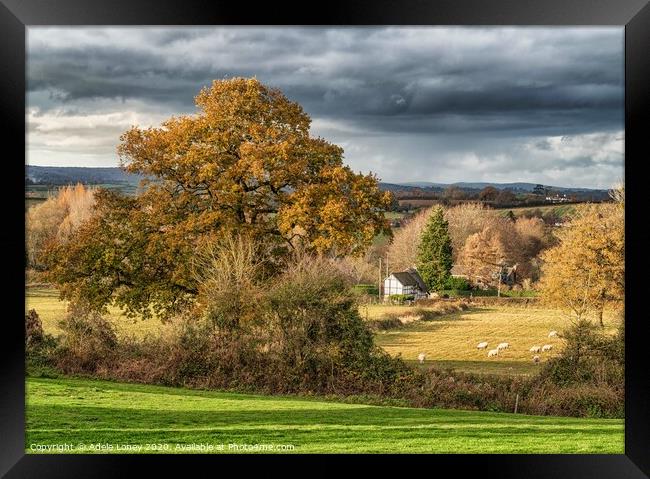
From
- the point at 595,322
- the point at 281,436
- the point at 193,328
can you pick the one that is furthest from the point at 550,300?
the point at 193,328

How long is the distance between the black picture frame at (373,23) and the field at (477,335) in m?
2.12

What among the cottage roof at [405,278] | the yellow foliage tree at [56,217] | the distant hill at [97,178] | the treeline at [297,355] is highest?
the distant hill at [97,178]

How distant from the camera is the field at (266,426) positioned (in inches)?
300

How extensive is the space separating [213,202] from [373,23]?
12.0ft

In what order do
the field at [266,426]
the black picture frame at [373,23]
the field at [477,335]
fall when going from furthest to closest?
the field at [477,335] < the field at [266,426] < the black picture frame at [373,23]

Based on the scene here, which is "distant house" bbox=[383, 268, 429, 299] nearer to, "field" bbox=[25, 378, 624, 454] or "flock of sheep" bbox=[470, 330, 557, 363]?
"flock of sheep" bbox=[470, 330, 557, 363]

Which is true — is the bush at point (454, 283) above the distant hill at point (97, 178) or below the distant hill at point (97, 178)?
below

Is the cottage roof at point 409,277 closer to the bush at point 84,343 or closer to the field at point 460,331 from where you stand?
the field at point 460,331

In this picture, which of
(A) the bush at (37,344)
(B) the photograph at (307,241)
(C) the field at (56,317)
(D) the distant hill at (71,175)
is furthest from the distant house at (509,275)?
(A) the bush at (37,344)

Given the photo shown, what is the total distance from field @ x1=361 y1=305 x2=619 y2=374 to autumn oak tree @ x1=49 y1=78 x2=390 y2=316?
4.25 ft

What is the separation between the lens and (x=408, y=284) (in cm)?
906

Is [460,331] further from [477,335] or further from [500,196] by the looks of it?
[500,196]

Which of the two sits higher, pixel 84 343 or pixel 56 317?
pixel 56 317

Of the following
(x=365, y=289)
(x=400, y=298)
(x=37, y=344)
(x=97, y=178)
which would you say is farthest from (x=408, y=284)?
(x=37, y=344)
